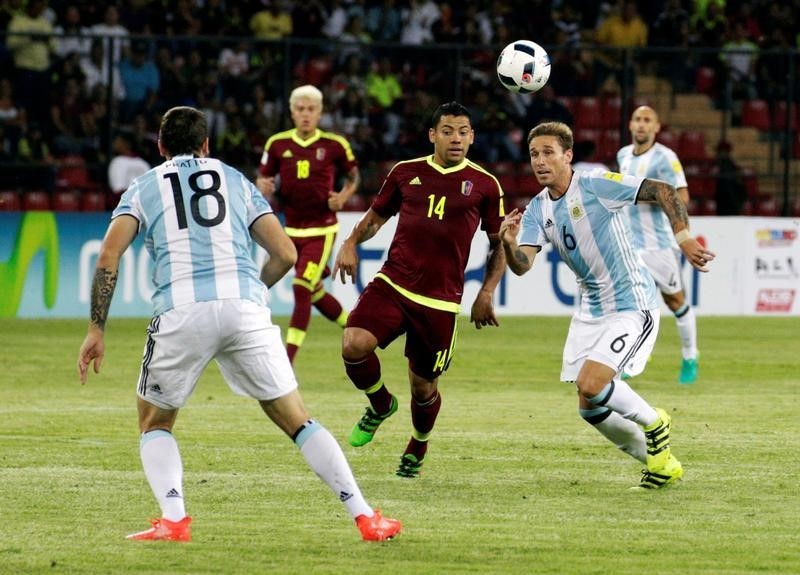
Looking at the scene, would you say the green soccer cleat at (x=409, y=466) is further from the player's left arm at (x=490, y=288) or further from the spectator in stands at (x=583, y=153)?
the spectator in stands at (x=583, y=153)

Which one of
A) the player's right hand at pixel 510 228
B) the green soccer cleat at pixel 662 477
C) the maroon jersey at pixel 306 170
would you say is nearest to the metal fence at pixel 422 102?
the maroon jersey at pixel 306 170

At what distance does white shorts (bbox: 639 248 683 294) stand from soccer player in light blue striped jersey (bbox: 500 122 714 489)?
5127mm

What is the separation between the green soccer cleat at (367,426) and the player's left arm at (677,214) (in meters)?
2.05

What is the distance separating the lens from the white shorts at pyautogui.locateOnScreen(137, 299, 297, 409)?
22.9 ft

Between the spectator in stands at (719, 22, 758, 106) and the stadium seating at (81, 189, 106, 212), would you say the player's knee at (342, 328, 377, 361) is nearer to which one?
the stadium seating at (81, 189, 106, 212)

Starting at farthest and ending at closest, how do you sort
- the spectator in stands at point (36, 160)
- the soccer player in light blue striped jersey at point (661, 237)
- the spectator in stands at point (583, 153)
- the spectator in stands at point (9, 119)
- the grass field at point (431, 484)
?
the spectator in stands at point (583, 153) → the spectator in stands at point (36, 160) → the spectator in stands at point (9, 119) → the soccer player in light blue striped jersey at point (661, 237) → the grass field at point (431, 484)

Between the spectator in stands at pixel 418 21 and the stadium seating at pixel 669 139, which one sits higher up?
the spectator in stands at pixel 418 21

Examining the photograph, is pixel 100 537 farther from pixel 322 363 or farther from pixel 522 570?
pixel 322 363

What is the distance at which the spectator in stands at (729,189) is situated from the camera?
835 inches

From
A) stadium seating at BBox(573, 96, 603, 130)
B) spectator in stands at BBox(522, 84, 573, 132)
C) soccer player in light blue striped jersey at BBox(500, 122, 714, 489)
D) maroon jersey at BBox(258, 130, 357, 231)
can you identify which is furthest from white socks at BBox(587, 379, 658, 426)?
stadium seating at BBox(573, 96, 603, 130)

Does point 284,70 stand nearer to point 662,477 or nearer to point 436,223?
point 436,223

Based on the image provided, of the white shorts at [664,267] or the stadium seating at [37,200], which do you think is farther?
the stadium seating at [37,200]

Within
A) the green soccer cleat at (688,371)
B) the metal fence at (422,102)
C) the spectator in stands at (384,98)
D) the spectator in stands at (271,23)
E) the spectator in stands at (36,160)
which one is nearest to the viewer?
the green soccer cleat at (688,371)

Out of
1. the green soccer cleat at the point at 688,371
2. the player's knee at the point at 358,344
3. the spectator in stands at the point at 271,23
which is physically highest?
the spectator in stands at the point at 271,23
